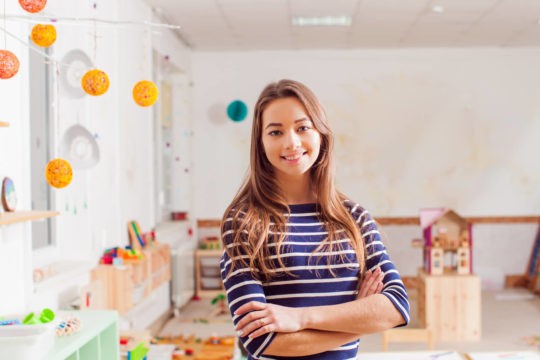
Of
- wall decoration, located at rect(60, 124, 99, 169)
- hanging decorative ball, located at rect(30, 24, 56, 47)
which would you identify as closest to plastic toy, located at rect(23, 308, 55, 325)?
hanging decorative ball, located at rect(30, 24, 56, 47)

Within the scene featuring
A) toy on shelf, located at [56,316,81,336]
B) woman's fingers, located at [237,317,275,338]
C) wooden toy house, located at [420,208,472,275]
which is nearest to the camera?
woman's fingers, located at [237,317,275,338]

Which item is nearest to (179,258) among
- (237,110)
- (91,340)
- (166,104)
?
(166,104)

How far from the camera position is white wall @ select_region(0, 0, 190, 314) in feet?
8.70

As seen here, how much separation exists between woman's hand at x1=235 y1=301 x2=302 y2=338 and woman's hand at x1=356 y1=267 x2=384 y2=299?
152 mm

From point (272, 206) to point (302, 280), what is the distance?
17 centimetres

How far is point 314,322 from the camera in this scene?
4.22 ft

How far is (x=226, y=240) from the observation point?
137 centimetres

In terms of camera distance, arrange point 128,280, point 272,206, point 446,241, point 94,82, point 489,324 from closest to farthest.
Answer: point 272,206, point 94,82, point 128,280, point 446,241, point 489,324

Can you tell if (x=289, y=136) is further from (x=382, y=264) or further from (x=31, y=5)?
(x=31, y=5)

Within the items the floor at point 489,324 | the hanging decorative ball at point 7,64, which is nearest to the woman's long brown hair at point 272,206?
the hanging decorative ball at point 7,64

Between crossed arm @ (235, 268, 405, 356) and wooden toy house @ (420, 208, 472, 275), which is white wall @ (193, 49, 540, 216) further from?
crossed arm @ (235, 268, 405, 356)

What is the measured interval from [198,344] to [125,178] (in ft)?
4.85

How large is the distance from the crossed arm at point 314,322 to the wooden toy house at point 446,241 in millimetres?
4058

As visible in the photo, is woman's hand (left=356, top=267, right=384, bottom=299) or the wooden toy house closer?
woman's hand (left=356, top=267, right=384, bottom=299)
